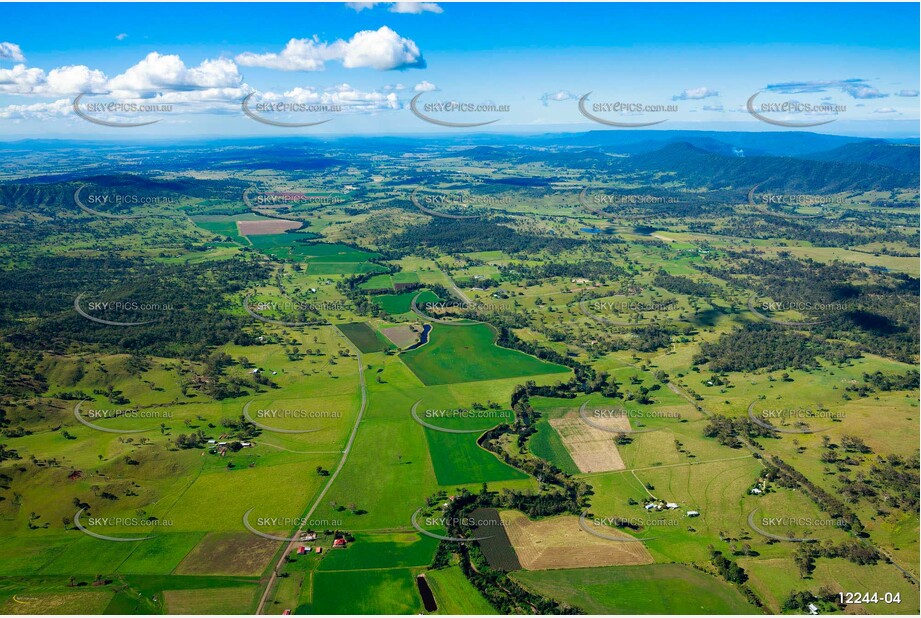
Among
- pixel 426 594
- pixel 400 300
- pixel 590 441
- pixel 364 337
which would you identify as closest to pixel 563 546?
pixel 426 594

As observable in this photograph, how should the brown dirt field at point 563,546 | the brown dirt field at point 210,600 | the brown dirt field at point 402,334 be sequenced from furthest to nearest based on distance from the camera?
the brown dirt field at point 402,334
the brown dirt field at point 563,546
the brown dirt field at point 210,600

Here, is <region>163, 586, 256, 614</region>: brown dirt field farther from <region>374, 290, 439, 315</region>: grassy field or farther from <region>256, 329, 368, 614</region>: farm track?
<region>374, 290, 439, 315</region>: grassy field

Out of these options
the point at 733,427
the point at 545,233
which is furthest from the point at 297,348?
the point at 545,233

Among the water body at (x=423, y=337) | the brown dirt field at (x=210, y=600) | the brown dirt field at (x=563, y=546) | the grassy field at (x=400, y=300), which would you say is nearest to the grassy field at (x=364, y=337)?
the water body at (x=423, y=337)

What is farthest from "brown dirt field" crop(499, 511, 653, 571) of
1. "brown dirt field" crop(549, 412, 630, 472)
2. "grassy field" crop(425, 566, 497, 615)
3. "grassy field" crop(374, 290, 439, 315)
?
"grassy field" crop(374, 290, 439, 315)

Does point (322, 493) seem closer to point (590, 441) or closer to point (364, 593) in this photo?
point (364, 593)

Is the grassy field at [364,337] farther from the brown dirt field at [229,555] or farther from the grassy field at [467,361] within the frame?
the brown dirt field at [229,555]

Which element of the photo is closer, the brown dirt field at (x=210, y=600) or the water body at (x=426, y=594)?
the brown dirt field at (x=210, y=600)
